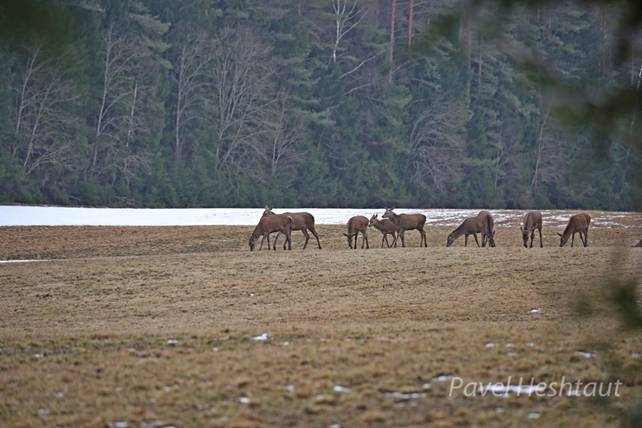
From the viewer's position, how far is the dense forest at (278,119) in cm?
5156

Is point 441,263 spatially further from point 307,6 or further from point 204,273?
point 307,6

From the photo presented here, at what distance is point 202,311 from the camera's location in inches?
648

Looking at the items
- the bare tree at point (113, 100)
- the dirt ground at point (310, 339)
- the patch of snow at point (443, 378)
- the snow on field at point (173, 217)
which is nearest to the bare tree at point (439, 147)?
the bare tree at point (113, 100)

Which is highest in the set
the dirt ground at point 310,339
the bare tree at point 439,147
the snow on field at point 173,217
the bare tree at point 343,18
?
the bare tree at point 343,18

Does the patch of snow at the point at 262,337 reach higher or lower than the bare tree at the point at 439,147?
lower

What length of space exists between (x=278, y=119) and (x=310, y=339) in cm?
5009

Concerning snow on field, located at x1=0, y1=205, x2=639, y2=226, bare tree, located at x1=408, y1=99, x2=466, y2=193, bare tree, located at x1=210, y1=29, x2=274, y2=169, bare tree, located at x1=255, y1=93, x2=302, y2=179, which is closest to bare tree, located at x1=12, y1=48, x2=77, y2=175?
snow on field, located at x1=0, y1=205, x2=639, y2=226

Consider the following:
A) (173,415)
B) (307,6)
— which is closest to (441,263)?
(173,415)

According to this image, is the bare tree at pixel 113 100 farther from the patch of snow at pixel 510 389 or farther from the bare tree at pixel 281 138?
the patch of snow at pixel 510 389

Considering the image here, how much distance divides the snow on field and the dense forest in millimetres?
8497

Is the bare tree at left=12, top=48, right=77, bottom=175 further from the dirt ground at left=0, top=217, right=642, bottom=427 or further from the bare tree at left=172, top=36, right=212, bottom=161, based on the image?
the dirt ground at left=0, top=217, right=642, bottom=427

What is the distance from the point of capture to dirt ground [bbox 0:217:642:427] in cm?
801

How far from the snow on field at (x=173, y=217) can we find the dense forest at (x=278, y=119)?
8.50m

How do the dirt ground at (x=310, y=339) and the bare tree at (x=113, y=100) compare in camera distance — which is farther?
the bare tree at (x=113, y=100)
